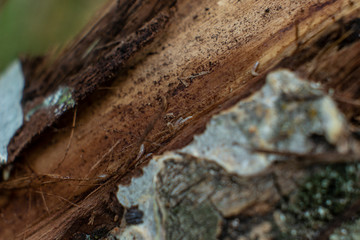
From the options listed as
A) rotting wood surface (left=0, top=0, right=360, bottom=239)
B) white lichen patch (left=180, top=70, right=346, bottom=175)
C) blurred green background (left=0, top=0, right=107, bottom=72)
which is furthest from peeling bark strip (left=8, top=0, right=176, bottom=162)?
white lichen patch (left=180, top=70, right=346, bottom=175)

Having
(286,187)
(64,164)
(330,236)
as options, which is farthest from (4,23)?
(330,236)

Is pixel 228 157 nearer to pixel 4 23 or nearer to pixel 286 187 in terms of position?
pixel 286 187

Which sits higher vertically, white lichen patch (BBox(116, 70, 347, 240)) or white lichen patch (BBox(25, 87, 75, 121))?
white lichen patch (BBox(25, 87, 75, 121))

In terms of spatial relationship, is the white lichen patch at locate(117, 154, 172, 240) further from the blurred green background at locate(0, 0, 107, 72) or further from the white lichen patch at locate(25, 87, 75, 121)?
the blurred green background at locate(0, 0, 107, 72)

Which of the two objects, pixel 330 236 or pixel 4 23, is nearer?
pixel 330 236

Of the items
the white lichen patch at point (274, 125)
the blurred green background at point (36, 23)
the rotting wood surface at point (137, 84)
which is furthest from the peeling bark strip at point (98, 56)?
the white lichen patch at point (274, 125)

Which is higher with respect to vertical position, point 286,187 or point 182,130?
point 182,130
